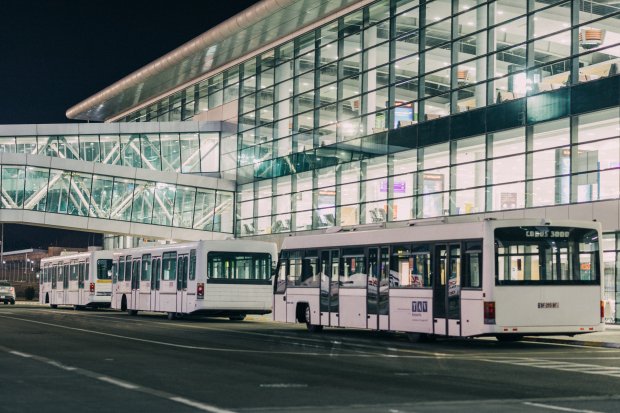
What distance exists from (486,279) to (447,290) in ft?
4.96

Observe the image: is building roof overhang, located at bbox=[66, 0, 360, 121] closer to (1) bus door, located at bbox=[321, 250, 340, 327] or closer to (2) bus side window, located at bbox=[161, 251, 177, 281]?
(2) bus side window, located at bbox=[161, 251, 177, 281]

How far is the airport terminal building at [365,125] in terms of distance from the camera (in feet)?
117

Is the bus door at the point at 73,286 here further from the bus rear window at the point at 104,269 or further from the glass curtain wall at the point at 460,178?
the glass curtain wall at the point at 460,178

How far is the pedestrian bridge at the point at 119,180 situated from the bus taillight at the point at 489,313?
40.0 metres

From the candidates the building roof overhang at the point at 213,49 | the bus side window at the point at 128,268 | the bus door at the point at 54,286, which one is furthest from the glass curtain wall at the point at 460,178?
the bus door at the point at 54,286

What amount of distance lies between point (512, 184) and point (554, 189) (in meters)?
2.42

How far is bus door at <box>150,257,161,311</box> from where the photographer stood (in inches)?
1623

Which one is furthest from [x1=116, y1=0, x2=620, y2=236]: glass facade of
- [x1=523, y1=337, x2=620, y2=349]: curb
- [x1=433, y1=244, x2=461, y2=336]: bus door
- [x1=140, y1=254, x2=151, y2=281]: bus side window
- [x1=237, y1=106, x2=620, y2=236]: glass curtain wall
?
[x1=433, y1=244, x2=461, y2=336]: bus door

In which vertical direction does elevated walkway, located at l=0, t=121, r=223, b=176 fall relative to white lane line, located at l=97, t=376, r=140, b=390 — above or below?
above

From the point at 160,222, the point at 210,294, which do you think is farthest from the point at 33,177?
the point at 210,294

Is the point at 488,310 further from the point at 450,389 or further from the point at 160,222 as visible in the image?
the point at 160,222

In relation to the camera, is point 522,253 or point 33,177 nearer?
point 522,253

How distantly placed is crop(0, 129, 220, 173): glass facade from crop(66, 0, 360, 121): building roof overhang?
14.0 feet

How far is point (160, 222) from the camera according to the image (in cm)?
6119
